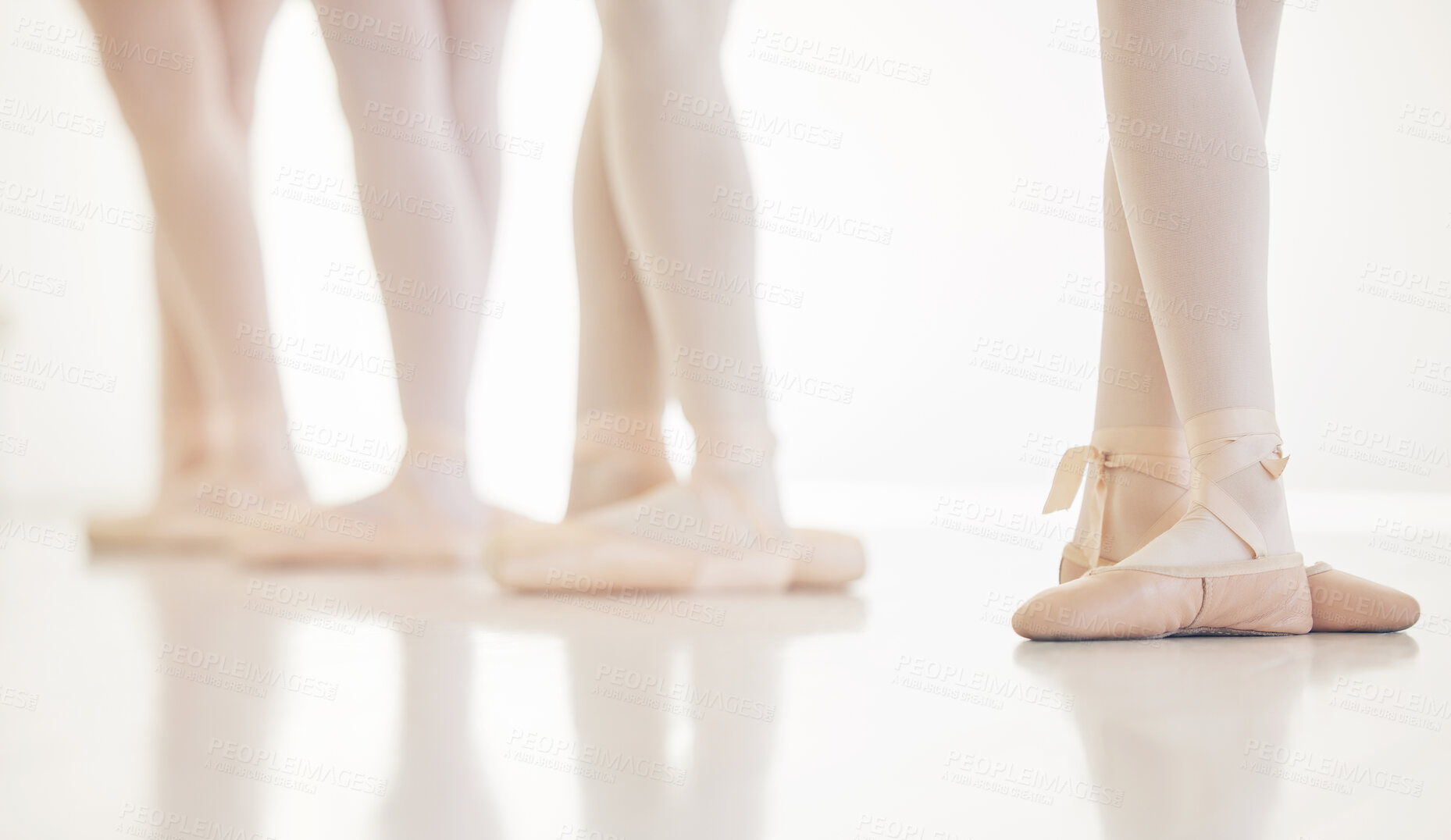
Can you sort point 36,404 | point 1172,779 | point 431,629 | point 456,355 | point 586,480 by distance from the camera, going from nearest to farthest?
point 1172,779 → point 431,629 → point 586,480 → point 456,355 → point 36,404

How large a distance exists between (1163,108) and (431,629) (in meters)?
0.55

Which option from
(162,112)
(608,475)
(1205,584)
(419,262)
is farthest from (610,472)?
(162,112)

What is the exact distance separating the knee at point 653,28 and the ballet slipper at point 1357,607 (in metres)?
0.60

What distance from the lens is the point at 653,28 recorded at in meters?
0.93

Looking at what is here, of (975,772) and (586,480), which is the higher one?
(975,772)

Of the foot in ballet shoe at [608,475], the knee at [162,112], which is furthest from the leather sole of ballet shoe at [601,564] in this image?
the knee at [162,112]

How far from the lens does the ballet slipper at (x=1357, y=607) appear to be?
2.50 ft

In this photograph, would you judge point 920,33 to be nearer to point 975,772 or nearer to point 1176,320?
point 1176,320

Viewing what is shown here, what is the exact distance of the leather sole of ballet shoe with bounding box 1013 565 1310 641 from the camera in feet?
2.31

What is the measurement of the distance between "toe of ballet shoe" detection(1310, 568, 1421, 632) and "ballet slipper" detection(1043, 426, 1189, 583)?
→ 4.0 inches

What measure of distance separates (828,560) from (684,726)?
49 cm

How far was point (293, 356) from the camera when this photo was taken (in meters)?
2.82

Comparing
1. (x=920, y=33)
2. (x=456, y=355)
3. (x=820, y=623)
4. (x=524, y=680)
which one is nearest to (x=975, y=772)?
(x=524, y=680)

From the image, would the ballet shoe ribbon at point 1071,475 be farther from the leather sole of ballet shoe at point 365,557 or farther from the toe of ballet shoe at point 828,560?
the leather sole of ballet shoe at point 365,557
